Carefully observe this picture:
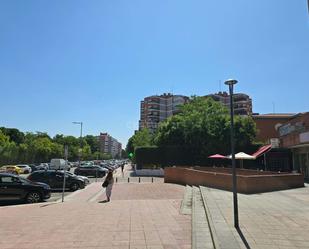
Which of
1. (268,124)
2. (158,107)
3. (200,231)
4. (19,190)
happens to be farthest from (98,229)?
(158,107)

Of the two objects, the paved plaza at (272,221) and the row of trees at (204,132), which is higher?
the row of trees at (204,132)

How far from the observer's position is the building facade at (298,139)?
31.2 m

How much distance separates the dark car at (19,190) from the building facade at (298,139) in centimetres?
2179

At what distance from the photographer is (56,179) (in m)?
26.8

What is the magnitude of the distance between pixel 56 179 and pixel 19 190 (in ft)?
27.4

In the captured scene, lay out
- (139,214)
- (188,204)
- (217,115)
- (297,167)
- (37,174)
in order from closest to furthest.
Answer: (139,214) < (188,204) < (37,174) < (297,167) < (217,115)

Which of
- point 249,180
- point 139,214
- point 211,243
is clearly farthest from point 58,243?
point 249,180

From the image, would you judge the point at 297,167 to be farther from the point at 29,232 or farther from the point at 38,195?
the point at 29,232

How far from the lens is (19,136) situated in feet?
366

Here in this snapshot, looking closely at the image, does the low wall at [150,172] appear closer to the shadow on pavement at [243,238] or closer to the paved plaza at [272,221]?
the paved plaza at [272,221]

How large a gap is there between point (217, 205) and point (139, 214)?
3262 mm

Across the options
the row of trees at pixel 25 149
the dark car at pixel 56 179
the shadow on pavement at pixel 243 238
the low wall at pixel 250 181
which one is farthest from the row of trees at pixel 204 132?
the shadow on pavement at pixel 243 238

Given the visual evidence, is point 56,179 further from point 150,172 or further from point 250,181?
point 150,172

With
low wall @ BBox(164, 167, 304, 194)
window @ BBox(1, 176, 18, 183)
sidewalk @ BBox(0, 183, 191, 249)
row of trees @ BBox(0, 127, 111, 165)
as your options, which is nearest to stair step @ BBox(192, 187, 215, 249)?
sidewalk @ BBox(0, 183, 191, 249)
